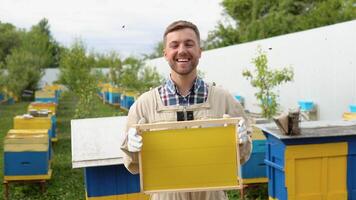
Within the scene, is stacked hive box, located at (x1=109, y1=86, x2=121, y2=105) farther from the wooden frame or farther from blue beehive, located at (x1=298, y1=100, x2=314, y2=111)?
the wooden frame

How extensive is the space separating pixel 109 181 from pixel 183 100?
249 cm

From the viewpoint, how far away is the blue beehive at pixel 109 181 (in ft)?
13.7

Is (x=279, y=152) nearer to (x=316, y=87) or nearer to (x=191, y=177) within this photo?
(x=191, y=177)

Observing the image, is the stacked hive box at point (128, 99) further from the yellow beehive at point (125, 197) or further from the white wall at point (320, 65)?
the yellow beehive at point (125, 197)

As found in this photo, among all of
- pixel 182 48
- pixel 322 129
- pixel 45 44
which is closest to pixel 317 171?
pixel 322 129

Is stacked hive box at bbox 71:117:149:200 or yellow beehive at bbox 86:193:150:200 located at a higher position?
stacked hive box at bbox 71:117:149:200

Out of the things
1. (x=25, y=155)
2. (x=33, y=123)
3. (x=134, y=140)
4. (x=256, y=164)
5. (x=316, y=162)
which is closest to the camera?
(x=134, y=140)

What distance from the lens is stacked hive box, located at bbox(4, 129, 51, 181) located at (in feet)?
18.7

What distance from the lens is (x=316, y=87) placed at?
31.2 feet

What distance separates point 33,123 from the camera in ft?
27.4

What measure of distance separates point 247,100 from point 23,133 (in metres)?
8.21

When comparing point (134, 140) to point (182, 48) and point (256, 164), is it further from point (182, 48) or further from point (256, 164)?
point (256, 164)

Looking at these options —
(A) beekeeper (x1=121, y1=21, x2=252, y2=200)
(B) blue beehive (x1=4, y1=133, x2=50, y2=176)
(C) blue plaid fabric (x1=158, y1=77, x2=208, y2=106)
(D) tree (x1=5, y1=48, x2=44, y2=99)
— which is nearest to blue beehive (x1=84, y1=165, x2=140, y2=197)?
(B) blue beehive (x1=4, y1=133, x2=50, y2=176)

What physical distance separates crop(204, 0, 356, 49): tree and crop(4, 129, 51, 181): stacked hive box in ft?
61.7
